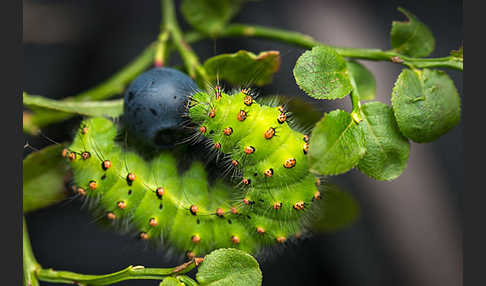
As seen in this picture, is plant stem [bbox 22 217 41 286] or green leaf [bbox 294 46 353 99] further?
plant stem [bbox 22 217 41 286]

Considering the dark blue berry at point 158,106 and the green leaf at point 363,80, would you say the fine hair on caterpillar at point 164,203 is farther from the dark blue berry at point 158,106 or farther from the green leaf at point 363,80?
the green leaf at point 363,80

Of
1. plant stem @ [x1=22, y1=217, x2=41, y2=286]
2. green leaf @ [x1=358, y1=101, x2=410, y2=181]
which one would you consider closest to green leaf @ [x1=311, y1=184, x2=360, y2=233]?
green leaf @ [x1=358, y1=101, x2=410, y2=181]

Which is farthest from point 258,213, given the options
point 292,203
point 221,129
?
point 221,129

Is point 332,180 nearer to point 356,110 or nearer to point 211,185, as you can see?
point 211,185

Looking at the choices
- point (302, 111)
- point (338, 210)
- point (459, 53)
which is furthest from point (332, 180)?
point (459, 53)

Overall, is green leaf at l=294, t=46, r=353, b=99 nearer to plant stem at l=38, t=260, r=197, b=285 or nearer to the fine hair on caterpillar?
the fine hair on caterpillar

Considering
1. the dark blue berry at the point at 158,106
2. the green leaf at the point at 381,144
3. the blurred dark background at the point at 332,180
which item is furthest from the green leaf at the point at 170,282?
the blurred dark background at the point at 332,180
